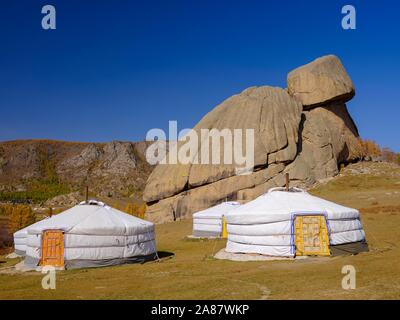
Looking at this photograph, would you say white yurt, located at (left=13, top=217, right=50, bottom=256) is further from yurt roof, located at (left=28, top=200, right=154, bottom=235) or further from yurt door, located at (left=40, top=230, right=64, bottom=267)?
yurt door, located at (left=40, top=230, right=64, bottom=267)

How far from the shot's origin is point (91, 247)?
44.5 ft

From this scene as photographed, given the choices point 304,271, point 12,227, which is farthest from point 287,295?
point 12,227

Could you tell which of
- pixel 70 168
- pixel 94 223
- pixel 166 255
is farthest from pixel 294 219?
pixel 70 168

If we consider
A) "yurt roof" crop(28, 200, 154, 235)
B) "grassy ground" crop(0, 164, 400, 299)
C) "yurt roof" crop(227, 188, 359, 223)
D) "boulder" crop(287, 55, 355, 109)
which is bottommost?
"grassy ground" crop(0, 164, 400, 299)

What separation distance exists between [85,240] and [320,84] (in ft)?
99.1

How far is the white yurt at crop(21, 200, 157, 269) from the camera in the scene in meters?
13.4

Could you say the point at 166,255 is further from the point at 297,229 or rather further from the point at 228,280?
the point at 228,280

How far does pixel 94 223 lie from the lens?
13.8 meters

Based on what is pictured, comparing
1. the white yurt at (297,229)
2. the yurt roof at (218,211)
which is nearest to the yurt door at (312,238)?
the white yurt at (297,229)

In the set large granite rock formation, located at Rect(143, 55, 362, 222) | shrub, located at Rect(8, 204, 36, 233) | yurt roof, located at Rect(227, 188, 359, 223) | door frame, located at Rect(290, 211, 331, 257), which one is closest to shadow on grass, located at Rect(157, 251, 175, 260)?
yurt roof, located at Rect(227, 188, 359, 223)

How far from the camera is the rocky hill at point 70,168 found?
3962 inches

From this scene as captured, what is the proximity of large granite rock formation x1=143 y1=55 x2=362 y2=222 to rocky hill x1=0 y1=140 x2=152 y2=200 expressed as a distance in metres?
57.9

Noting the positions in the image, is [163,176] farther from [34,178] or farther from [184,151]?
[34,178]

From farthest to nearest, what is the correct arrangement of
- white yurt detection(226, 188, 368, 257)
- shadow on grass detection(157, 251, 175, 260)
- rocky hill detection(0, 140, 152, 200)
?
rocky hill detection(0, 140, 152, 200), shadow on grass detection(157, 251, 175, 260), white yurt detection(226, 188, 368, 257)
